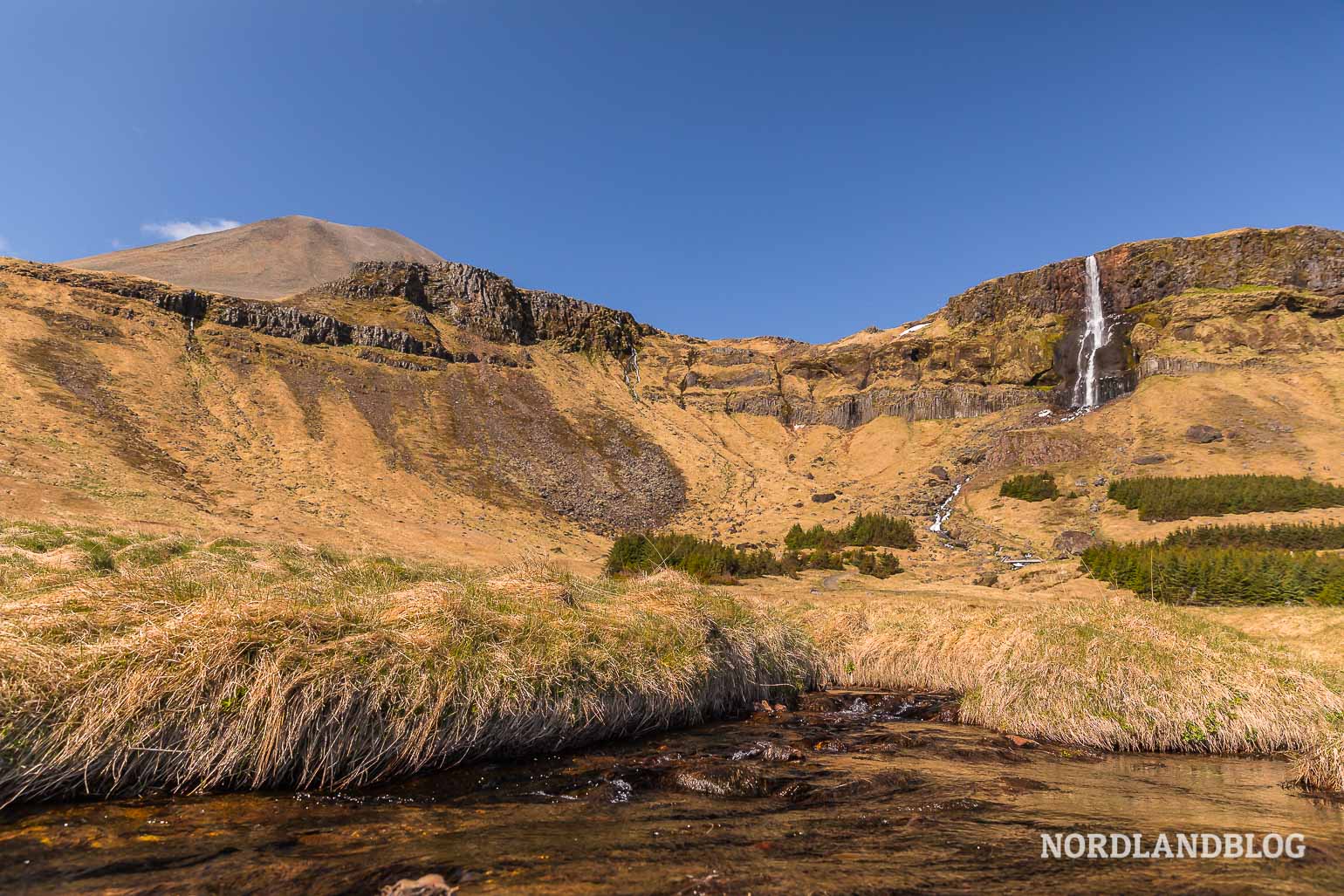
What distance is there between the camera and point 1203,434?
70125 mm

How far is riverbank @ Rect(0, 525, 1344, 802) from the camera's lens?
6.49 meters

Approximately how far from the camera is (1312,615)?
20.2 meters

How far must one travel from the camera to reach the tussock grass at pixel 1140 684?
11031mm

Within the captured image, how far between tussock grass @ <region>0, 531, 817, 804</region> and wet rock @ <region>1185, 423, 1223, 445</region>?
8195 centimetres

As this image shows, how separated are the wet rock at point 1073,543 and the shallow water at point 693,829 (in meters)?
50.9

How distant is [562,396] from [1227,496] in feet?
269

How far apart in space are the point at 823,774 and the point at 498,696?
4.57 m

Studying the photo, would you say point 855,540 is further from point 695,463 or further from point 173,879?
point 173,879

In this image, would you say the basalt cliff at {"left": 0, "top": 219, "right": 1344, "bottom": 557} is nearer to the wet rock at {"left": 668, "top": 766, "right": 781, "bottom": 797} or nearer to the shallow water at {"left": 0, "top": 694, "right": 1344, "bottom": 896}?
the shallow water at {"left": 0, "top": 694, "right": 1344, "bottom": 896}

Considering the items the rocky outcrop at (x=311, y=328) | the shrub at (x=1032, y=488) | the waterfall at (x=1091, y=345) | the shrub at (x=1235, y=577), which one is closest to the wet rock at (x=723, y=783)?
the shrub at (x=1235, y=577)

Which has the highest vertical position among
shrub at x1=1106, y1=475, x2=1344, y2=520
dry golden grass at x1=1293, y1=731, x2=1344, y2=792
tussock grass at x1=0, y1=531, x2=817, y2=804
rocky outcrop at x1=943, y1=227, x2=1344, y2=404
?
rocky outcrop at x1=943, y1=227, x2=1344, y2=404

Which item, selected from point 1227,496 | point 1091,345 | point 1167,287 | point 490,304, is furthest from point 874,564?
point 490,304

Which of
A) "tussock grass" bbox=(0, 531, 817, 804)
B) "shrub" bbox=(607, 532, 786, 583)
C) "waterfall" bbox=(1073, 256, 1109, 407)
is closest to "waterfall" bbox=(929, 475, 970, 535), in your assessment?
"shrub" bbox=(607, 532, 786, 583)

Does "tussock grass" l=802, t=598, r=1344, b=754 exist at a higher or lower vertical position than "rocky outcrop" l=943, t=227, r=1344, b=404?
lower
